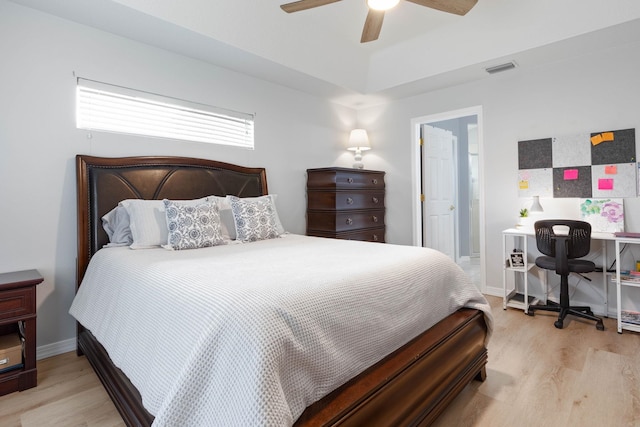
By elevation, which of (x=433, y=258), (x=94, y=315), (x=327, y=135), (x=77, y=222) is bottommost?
(x=94, y=315)

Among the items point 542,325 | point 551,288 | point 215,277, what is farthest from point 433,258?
point 551,288

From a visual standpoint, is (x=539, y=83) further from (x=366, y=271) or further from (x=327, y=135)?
(x=366, y=271)

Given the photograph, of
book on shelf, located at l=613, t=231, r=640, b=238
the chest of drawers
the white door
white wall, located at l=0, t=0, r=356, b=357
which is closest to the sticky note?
book on shelf, located at l=613, t=231, r=640, b=238

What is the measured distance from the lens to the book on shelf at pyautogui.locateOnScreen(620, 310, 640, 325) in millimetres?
2655

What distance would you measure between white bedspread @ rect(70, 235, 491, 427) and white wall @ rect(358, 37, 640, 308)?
193 centimetres

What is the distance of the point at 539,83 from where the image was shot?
10.9 ft

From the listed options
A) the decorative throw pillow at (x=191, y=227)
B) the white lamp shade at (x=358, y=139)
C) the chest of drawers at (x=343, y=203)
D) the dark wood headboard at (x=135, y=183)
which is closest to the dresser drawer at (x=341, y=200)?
the chest of drawers at (x=343, y=203)

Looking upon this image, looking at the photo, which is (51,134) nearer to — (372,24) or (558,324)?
(372,24)

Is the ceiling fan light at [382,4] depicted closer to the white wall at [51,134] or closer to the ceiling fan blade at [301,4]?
the ceiling fan blade at [301,4]

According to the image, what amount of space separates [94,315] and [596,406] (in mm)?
2758

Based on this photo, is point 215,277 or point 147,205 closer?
point 215,277

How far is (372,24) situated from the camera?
7.73ft

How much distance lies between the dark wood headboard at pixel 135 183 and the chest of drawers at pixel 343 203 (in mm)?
938

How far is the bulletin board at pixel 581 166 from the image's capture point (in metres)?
2.89
